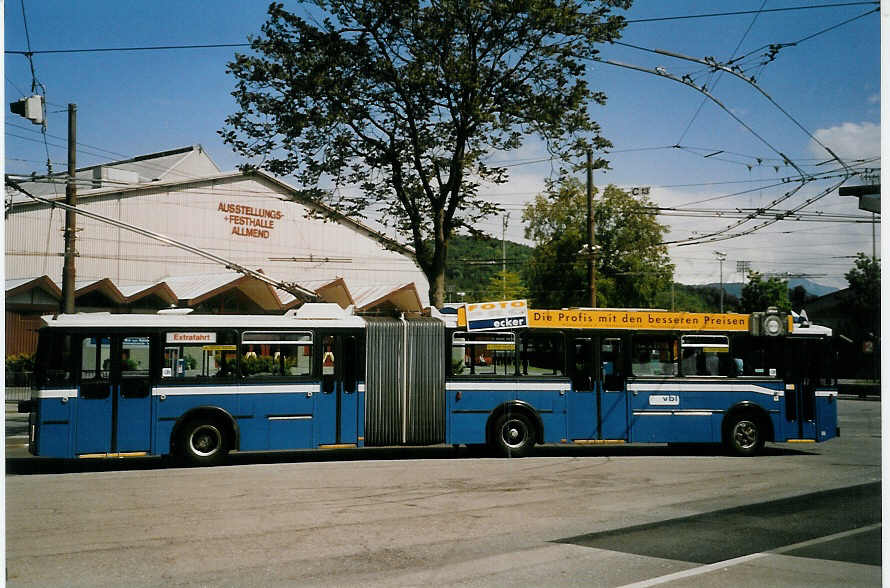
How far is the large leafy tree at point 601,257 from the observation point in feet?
79.3

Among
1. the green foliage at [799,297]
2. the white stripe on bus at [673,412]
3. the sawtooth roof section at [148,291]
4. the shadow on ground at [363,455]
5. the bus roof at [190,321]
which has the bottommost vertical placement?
the shadow on ground at [363,455]

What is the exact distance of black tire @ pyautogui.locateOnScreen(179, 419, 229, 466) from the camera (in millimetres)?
13789

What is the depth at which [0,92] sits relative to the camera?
19.0 ft

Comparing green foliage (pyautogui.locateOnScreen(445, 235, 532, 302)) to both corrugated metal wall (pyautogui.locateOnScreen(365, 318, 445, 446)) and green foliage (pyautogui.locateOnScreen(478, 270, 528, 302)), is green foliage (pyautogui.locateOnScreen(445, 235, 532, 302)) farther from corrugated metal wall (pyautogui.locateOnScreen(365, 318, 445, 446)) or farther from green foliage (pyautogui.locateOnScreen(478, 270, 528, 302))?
corrugated metal wall (pyautogui.locateOnScreen(365, 318, 445, 446))

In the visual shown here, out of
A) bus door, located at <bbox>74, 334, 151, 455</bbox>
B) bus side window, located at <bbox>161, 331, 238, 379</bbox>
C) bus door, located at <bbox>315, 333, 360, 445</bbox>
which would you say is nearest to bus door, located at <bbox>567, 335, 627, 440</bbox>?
bus door, located at <bbox>315, 333, 360, 445</bbox>

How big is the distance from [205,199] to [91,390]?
28.9 feet

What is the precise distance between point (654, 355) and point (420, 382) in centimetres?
416

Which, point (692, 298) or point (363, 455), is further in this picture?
point (692, 298)

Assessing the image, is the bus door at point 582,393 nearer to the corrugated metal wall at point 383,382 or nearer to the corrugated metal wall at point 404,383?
the corrugated metal wall at point 404,383

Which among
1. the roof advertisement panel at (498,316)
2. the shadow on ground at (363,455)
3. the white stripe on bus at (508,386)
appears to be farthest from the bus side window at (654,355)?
the roof advertisement panel at (498,316)

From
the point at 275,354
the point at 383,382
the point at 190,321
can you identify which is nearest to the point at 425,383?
the point at 383,382

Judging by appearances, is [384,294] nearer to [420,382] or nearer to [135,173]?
[135,173]

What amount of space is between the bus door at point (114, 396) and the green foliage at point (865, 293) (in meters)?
10.1

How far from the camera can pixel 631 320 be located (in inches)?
607
